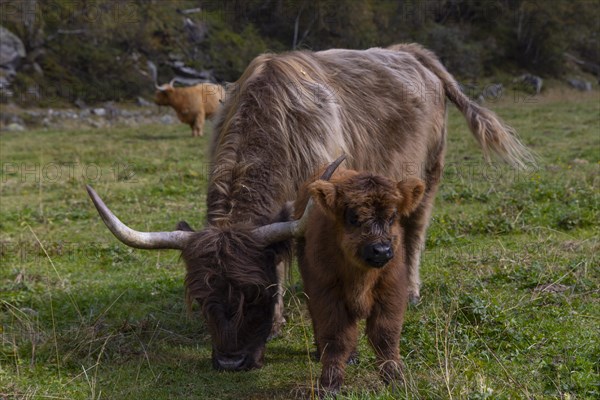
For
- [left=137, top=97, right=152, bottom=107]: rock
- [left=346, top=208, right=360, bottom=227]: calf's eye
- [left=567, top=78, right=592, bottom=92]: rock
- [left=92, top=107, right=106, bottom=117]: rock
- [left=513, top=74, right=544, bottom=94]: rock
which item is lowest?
[left=137, top=97, right=152, bottom=107]: rock

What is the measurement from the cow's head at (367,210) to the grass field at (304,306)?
0.77m

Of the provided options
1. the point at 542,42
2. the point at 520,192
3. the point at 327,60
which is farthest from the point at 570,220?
the point at 542,42

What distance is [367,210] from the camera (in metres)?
4.14

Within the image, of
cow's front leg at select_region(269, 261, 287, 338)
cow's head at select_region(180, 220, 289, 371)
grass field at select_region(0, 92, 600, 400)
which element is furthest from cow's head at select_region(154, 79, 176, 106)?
cow's head at select_region(180, 220, 289, 371)

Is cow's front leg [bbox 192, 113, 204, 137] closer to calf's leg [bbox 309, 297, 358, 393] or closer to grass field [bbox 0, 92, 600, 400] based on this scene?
grass field [bbox 0, 92, 600, 400]

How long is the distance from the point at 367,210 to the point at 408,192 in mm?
332

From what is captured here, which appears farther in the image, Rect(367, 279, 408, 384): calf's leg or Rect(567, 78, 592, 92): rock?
Rect(567, 78, 592, 92): rock

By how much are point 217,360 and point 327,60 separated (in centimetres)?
359

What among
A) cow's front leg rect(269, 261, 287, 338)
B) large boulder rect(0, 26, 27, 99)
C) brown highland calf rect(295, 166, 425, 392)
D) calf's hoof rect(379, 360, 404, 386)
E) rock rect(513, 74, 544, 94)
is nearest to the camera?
brown highland calf rect(295, 166, 425, 392)

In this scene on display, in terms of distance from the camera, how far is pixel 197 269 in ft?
16.7

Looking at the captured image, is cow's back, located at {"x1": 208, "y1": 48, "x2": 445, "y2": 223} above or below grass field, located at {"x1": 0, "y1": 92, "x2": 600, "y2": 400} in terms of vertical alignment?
above

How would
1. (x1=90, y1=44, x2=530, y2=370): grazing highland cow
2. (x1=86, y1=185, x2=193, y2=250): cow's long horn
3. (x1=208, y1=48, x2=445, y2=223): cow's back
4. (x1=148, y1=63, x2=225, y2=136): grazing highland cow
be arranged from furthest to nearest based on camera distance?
(x1=148, y1=63, x2=225, y2=136): grazing highland cow → (x1=208, y1=48, x2=445, y2=223): cow's back → (x1=90, y1=44, x2=530, y2=370): grazing highland cow → (x1=86, y1=185, x2=193, y2=250): cow's long horn

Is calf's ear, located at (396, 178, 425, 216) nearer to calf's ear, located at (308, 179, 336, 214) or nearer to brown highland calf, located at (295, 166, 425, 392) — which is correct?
brown highland calf, located at (295, 166, 425, 392)

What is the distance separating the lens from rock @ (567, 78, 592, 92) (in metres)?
40.8
